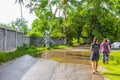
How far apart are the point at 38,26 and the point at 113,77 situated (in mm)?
44335

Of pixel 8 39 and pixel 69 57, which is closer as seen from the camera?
pixel 69 57

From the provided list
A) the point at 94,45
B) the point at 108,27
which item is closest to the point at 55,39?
the point at 108,27

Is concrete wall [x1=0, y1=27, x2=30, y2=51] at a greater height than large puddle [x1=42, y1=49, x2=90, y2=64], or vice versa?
concrete wall [x1=0, y1=27, x2=30, y2=51]

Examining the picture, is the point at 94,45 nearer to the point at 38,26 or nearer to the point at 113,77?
the point at 113,77

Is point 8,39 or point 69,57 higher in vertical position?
point 8,39

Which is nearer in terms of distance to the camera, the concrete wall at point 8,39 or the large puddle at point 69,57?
the large puddle at point 69,57

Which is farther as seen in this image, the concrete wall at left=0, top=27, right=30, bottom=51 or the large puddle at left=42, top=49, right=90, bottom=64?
the concrete wall at left=0, top=27, right=30, bottom=51

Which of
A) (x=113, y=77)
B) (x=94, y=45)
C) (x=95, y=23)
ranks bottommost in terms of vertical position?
(x=113, y=77)

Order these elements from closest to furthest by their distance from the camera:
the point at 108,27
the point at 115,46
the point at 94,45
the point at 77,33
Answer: the point at 94,45 → the point at 115,46 → the point at 108,27 → the point at 77,33

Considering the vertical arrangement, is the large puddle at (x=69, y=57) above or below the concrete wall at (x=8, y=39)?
below

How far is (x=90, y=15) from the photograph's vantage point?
6091 cm

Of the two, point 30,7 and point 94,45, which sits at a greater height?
point 30,7

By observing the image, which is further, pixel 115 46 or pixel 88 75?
pixel 115 46

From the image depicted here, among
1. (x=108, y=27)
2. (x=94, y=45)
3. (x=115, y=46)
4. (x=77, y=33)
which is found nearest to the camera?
(x=94, y=45)
